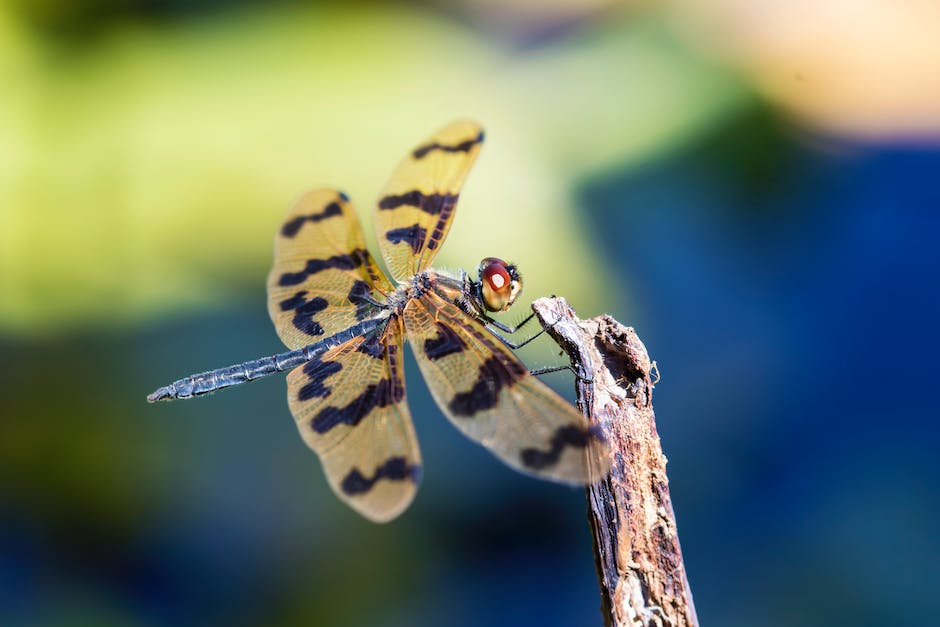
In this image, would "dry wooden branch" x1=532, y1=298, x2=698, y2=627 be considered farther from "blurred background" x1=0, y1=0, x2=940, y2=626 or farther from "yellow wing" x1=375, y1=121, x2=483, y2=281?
"blurred background" x1=0, y1=0, x2=940, y2=626

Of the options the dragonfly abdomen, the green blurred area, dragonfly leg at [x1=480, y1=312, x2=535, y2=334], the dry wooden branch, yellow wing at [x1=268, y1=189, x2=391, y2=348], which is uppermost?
the green blurred area

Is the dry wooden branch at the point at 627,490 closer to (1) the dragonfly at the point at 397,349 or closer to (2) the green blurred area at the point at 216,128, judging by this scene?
(1) the dragonfly at the point at 397,349

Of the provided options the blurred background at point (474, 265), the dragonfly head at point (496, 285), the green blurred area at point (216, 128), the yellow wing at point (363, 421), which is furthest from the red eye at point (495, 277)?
the green blurred area at point (216, 128)

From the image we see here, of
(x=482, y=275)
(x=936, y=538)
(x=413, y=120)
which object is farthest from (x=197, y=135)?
(x=936, y=538)

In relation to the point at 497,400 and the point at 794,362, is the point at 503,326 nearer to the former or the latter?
the point at 497,400

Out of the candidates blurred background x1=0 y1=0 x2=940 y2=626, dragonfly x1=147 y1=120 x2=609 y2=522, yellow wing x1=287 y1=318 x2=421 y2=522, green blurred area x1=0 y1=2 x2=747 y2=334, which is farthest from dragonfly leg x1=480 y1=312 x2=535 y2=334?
green blurred area x1=0 y1=2 x2=747 y2=334

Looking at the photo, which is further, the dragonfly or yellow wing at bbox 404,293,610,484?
the dragonfly

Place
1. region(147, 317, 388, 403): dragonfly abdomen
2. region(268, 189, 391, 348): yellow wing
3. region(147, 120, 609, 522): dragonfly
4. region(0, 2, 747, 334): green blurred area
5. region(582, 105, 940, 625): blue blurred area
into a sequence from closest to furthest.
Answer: region(147, 120, 609, 522): dragonfly < region(147, 317, 388, 403): dragonfly abdomen < region(268, 189, 391, 348): yellow wing < region(582, 105, 940, 625): blue blurred area < region(0, 2, 747, 334): green blurred area
